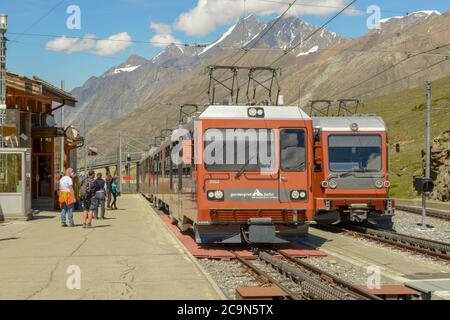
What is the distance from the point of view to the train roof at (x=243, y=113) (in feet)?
48.1

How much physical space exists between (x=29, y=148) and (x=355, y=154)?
1137 cm

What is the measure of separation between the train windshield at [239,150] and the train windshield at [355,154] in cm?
648

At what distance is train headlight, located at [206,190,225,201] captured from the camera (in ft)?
47.3

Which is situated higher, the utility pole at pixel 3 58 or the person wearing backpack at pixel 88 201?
the utility pole at pixel 3 58

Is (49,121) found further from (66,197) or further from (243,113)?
(243,113)

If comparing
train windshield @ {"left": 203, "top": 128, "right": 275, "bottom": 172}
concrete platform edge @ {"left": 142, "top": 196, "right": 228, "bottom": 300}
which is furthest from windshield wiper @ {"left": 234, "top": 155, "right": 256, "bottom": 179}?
concrete platform edge @ {"left": 142, "top": 196, "right": 228, "bottom": 300}

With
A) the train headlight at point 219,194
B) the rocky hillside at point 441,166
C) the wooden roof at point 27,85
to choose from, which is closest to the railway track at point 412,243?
the train headlight at point 219,194

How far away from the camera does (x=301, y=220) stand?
14617mm

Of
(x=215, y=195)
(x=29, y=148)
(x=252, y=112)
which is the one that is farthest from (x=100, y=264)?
(x=29, y=148)

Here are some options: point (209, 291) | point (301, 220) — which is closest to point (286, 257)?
point (301, 220)

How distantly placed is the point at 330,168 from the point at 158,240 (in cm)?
642

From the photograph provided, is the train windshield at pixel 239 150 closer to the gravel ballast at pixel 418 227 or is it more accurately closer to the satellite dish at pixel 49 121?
the gravel ballast at pixel 418 227

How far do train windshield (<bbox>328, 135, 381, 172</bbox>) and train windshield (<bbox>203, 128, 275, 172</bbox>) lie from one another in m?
6.48
